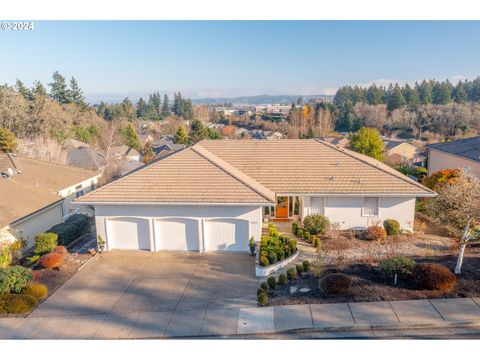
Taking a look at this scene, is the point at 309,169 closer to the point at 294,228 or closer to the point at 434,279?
the point at 294,228

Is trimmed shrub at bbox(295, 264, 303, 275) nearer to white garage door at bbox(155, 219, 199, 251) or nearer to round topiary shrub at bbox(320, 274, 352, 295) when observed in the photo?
round topiary shrub at bbox(320, 274, 352, 295)

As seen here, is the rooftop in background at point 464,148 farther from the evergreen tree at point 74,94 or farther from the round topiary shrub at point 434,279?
the evergreen tree at point 74,94

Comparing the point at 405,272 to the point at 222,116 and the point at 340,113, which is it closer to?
the point at 340,113

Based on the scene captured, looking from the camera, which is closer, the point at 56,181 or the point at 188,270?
the point at 188,270

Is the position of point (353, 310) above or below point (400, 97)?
below

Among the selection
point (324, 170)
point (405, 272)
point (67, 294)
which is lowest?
point (67, 294)

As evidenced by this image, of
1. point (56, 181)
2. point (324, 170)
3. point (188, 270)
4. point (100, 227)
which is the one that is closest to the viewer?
point (188, 270)

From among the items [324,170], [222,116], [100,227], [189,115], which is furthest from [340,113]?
[100,227]
